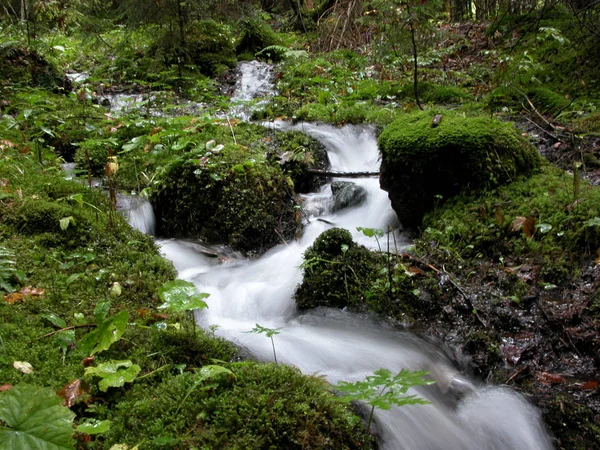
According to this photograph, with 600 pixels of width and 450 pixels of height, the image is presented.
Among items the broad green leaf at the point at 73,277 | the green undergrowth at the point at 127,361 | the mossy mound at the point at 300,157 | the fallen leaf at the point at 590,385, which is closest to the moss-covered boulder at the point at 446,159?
the mossy mound at the point at 300,157

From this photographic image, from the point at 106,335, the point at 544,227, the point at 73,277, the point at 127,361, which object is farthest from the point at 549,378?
the point at 73,277

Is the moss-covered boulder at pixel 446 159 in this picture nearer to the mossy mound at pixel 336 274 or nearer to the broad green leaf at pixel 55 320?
the mossy mound at pixel 336 274

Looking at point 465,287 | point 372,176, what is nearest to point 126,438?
point 465,287

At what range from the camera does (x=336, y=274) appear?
3686 millimetres

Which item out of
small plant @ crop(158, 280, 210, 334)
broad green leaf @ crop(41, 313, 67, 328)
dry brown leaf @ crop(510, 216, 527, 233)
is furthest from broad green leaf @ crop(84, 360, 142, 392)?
dry brown leaf @ crop(510, 216, 527, 233)

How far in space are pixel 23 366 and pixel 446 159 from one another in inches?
145

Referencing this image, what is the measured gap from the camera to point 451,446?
7.97 feet

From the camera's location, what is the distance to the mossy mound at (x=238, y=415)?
1.89 meters

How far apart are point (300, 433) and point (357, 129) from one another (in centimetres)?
567

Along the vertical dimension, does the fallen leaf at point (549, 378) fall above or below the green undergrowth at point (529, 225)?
below

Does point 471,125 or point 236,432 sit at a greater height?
point 471,125

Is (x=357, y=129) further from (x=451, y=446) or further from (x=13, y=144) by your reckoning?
(x=451, y=446)

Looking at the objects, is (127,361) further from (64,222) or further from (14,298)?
(64,222)

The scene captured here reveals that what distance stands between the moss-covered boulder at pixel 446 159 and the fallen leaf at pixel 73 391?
3.29 m
